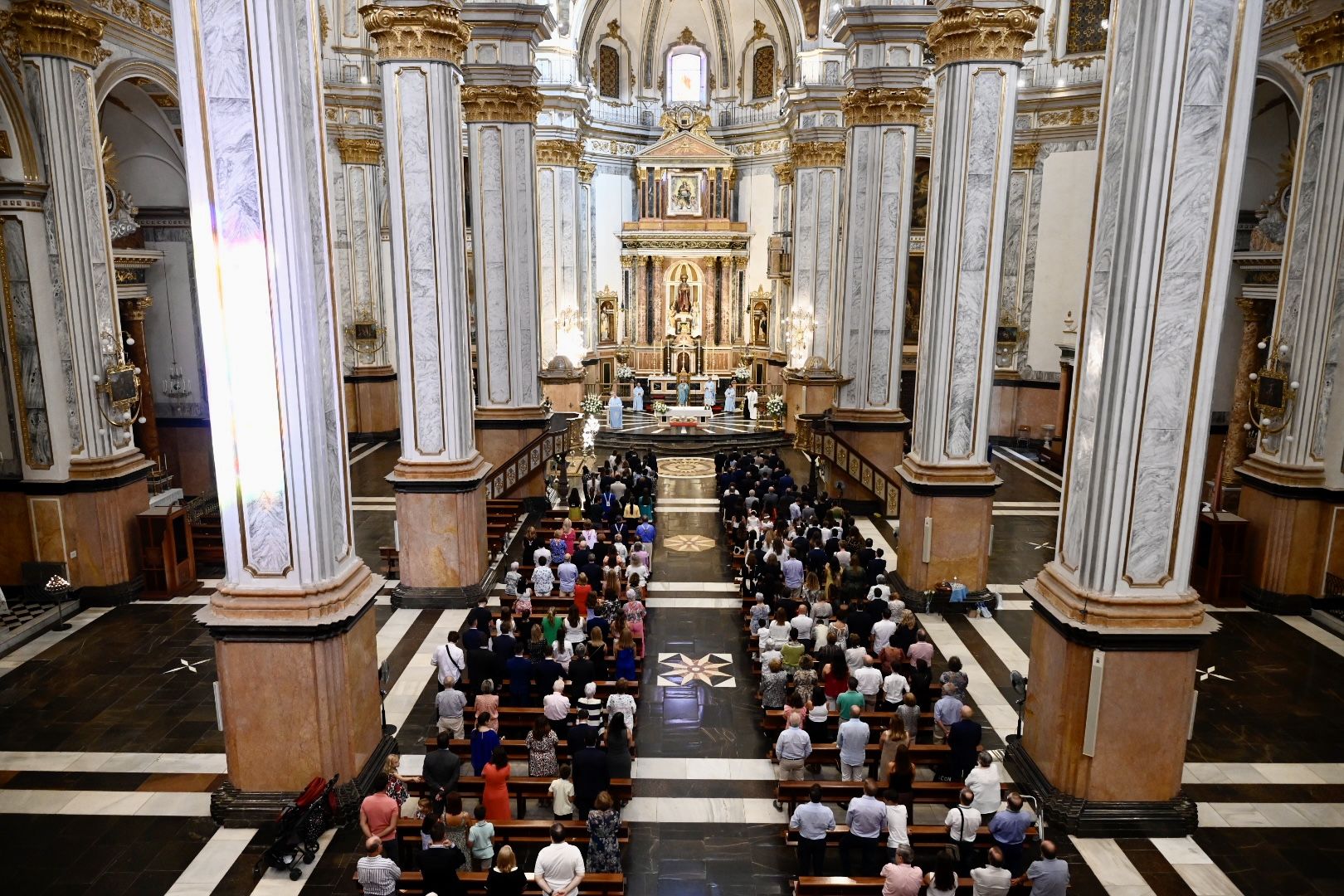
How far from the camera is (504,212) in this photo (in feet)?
58.9

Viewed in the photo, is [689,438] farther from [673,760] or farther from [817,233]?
[673,760]

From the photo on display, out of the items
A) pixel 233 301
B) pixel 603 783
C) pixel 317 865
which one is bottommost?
pixel 317 865

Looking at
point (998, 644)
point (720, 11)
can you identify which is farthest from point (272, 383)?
point (720, 11)

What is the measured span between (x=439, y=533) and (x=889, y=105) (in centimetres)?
1228

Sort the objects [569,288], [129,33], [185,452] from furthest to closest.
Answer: [569,288], [185,452], [129,33]

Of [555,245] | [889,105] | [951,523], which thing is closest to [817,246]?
[889,105]

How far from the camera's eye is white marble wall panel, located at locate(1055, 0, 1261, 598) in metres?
7.32

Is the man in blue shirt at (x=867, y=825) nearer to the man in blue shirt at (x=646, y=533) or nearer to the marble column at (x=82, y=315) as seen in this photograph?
the man in blue shirt at (x=646, y=533)

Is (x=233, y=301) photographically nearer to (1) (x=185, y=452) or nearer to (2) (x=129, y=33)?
(2) (x=129, y=33)

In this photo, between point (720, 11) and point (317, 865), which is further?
point (720, 11)

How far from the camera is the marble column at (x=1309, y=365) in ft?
43.4

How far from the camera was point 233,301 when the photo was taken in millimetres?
7527

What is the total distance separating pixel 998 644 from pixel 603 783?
22.9ft

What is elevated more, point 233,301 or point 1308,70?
point 1308,70
